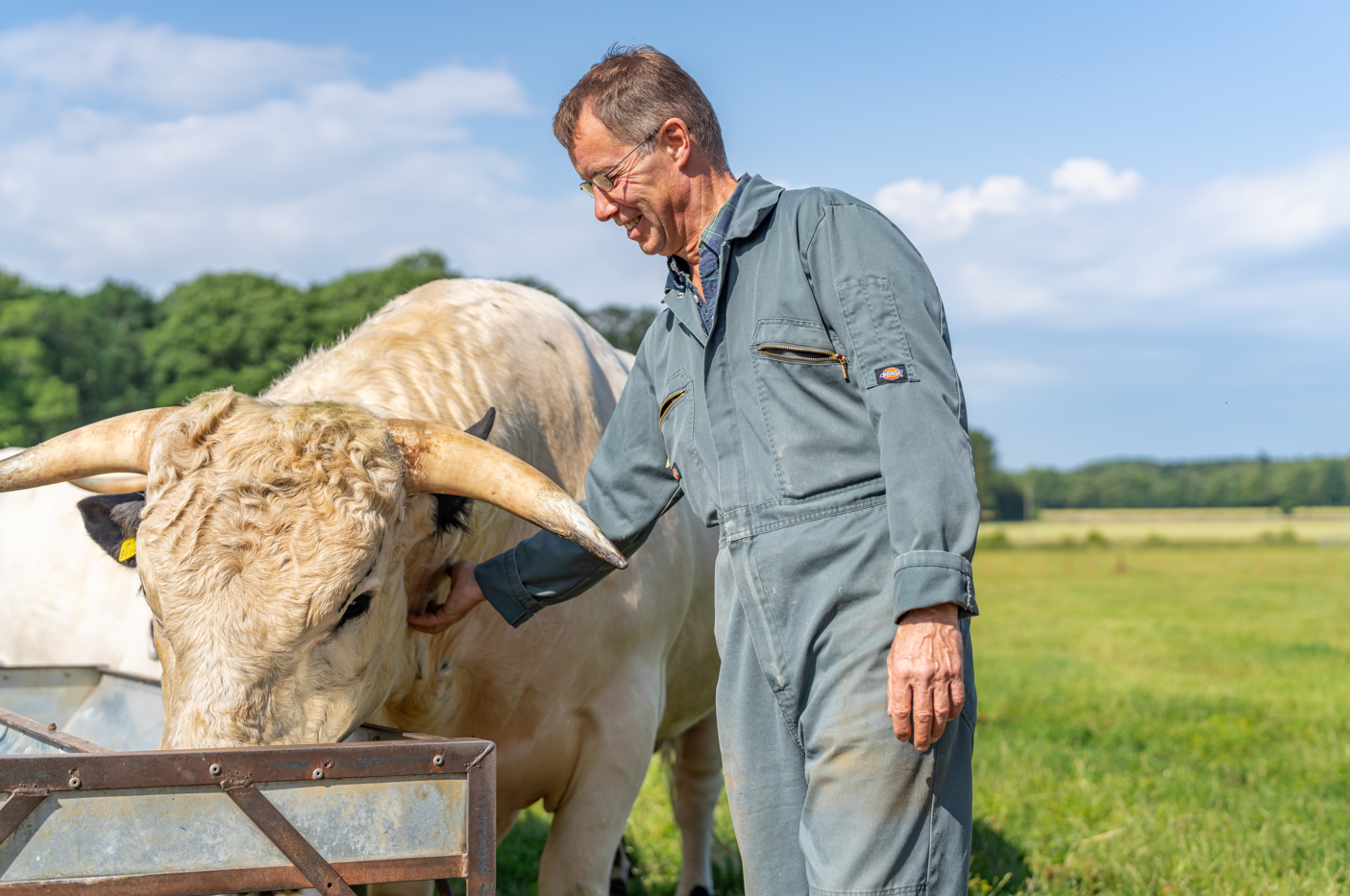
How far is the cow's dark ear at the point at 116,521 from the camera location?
3.11 meters

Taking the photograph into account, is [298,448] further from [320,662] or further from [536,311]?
[536,311]

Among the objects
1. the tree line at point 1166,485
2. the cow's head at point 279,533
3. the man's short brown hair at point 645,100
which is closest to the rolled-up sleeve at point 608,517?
the cow's head at point 279,533

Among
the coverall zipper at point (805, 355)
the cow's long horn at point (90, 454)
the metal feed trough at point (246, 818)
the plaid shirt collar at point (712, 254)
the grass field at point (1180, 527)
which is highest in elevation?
the plaid shirt collar at point (712, 254)

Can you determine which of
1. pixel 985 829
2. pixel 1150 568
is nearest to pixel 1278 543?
pixel 1150 568

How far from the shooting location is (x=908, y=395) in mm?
2350

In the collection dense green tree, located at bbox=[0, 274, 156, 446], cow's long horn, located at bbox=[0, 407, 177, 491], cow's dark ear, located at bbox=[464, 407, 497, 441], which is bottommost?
cow's long horn, located at bbox=[0, 407, 177, 491]

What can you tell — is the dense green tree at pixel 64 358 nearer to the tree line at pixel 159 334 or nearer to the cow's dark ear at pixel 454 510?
the tree line at pixel 159 334

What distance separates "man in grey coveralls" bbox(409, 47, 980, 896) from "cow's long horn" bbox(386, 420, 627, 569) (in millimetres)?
327

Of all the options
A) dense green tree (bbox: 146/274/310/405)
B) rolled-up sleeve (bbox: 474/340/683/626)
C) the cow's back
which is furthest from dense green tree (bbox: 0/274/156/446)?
rolled-up sleeve (bbox: 474/340/683/626)

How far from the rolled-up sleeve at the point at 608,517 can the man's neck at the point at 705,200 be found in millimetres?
498

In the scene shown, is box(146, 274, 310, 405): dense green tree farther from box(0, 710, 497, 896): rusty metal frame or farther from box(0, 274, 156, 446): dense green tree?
box(0, 710, 497, 896): rusty metal frame

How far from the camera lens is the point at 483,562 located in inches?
131

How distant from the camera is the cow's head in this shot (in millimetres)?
2521

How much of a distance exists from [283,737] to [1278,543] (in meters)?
50.9
